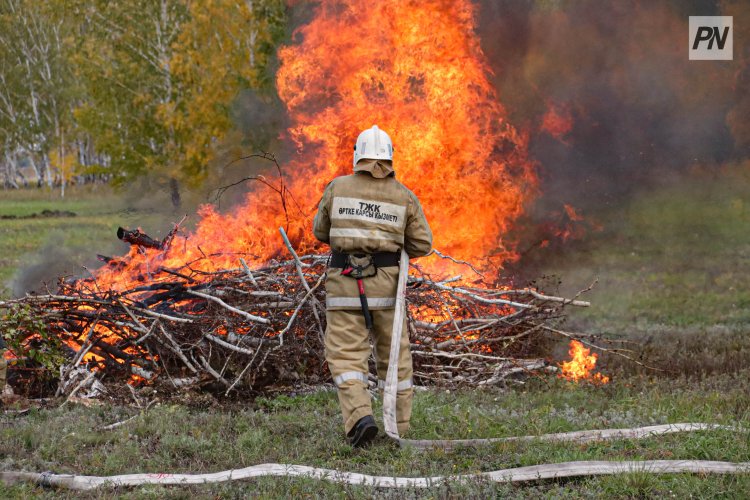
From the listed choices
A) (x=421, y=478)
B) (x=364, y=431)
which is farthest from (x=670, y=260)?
(x=421, y=478)

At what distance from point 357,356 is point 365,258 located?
2.29 ft

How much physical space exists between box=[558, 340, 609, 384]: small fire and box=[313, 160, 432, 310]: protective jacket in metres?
2.93

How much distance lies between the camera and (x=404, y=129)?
1050 centimetres

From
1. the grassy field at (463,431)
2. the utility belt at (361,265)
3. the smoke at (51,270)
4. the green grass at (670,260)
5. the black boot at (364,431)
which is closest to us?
the grassy field at (463,431)

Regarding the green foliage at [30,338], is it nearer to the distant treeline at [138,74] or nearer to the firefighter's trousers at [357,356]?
the firefighter's trousers at [357,356]

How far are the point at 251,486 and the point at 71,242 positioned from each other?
16355 mm

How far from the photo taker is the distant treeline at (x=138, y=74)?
75.1 ft

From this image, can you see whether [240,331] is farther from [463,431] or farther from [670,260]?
[670,260]

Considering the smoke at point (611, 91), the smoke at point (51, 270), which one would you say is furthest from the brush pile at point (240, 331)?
the smoke at point (611, 91)

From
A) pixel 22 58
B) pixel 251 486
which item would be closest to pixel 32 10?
pixel 22 58

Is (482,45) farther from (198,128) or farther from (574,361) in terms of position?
(198,128)

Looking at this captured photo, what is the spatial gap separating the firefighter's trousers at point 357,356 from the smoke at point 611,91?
7.52m

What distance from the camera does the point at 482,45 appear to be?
12508 mm

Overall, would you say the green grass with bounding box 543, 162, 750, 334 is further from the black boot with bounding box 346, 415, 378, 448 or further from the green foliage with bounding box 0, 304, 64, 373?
the green foliage with bounding box 0, 304, 64, 373
